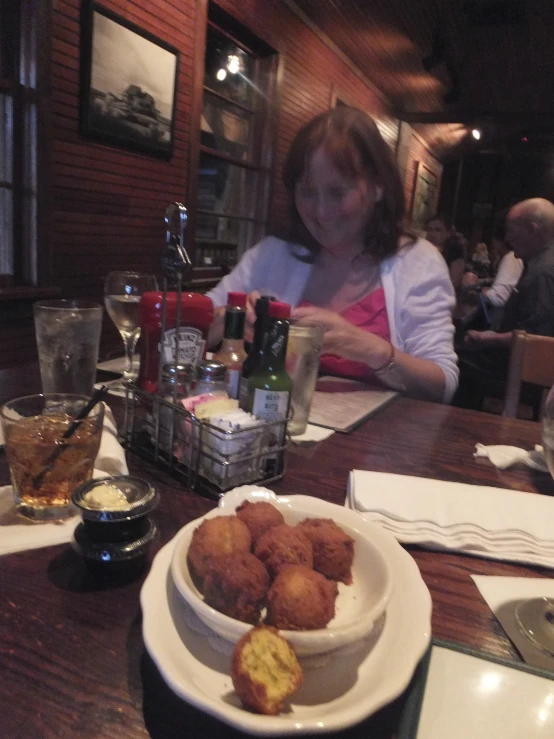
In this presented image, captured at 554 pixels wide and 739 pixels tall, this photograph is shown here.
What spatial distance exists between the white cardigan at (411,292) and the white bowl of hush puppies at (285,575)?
1048mm

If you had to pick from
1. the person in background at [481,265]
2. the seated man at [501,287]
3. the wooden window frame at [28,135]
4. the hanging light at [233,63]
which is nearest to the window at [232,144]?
the hanging light at [233,63]

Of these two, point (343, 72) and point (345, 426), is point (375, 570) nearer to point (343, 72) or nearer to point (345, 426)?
point (345, 426)

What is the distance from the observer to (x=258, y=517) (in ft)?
1.73

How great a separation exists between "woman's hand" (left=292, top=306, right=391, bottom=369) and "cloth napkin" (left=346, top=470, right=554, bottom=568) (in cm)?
55

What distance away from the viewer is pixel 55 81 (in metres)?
2.26

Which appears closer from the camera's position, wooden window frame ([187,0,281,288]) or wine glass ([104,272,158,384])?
wine glass ([104,272,158,384])

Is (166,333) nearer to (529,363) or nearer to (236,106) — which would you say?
(529,363)

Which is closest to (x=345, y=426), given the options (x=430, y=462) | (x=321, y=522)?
(x=430, y=462)

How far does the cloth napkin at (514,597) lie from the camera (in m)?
0.48

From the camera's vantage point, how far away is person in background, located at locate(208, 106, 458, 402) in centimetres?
149

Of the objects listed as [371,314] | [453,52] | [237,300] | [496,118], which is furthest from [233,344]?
[496,118]

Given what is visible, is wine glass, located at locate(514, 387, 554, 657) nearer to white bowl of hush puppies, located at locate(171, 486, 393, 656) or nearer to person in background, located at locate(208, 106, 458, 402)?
white bowl of hush puppies, located at locate(171, 486, 393, 656)

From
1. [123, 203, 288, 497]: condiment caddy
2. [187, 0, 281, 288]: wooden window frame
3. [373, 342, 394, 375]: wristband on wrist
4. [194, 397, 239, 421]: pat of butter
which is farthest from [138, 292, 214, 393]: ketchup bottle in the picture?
[187, 0, 281, 288]: wooden window frame

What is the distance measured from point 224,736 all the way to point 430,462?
1.99ft
